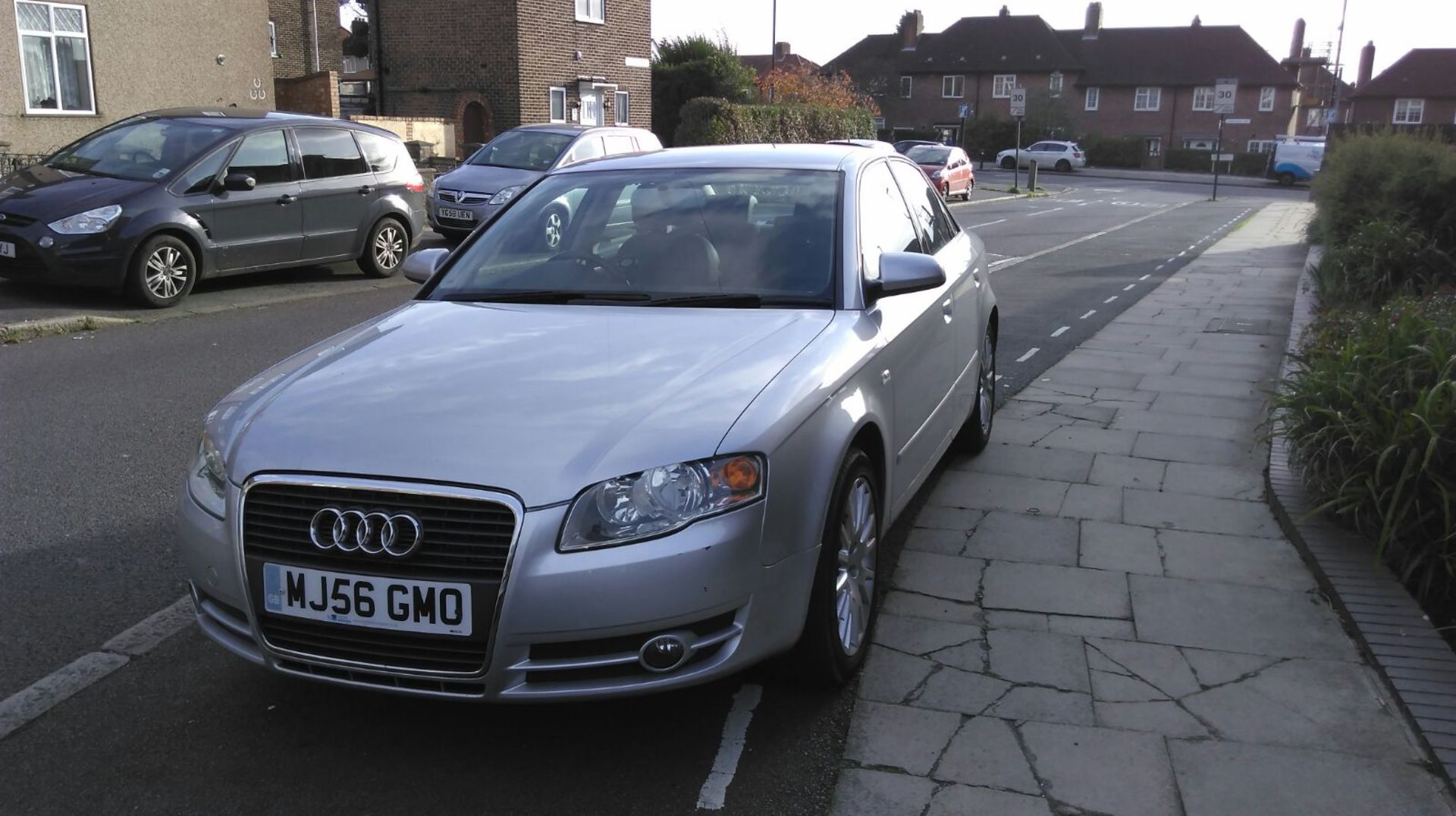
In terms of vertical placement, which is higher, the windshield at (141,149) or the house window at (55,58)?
the house window at (55,58)

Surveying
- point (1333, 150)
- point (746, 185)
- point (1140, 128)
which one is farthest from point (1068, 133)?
point (746, 185)

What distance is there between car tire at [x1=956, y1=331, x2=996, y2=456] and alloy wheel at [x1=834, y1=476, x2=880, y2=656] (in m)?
2.49

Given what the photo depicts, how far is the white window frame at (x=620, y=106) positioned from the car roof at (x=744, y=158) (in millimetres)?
29222

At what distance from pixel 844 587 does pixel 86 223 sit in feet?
29.4

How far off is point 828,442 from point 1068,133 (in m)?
68.9

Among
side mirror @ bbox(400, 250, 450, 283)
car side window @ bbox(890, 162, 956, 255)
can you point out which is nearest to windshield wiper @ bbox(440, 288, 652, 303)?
side mirror @ bbox(400, 250, 450, 283)

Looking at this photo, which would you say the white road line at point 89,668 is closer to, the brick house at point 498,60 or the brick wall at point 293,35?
the brick house at point 498,60

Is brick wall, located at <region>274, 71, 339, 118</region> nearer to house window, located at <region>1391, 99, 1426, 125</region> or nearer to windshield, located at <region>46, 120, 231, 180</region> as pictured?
windshield, located at <region>46, 120, 231, 180</region>

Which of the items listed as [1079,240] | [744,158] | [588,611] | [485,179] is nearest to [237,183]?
[485,179]

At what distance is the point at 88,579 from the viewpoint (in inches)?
182

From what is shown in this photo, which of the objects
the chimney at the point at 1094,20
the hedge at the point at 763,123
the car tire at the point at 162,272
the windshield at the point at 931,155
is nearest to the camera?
the car tire at the point at 162,272

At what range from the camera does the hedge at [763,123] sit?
35406 mm

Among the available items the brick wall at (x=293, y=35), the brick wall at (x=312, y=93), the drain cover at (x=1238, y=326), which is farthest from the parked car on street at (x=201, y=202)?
the brick wall at (x=293, y=35)

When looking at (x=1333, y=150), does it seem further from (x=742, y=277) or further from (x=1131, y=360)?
(x=742, y=277)
